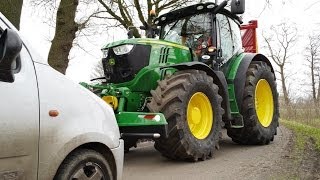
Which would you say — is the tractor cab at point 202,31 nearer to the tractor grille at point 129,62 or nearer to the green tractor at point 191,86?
the green tractor at point 191,86

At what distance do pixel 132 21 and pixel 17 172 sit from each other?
17498 millimetres

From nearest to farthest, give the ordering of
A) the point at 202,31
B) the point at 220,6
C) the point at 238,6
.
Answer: the point at 238,6 → the point at 220,6 → the point at 202,31

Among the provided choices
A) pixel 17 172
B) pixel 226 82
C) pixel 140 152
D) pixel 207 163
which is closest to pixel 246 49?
pixel 226 82

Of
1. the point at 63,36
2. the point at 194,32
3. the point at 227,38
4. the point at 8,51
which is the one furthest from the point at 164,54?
the point at 8,51

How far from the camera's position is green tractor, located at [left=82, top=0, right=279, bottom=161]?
23.6ft

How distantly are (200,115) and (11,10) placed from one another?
404 centimetres

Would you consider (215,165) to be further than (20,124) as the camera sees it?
Yes

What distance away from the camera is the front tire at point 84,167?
395 centimetres

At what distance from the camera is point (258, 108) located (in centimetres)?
1012

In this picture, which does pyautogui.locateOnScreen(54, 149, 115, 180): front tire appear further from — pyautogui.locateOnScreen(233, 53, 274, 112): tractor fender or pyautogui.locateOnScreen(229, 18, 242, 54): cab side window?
pyautogui.locateOnScreen(229, 18, 242, 54): cab side window

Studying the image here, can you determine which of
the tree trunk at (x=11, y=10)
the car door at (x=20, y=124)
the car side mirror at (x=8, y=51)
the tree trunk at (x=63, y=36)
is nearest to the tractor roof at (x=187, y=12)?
the tree trunk at (x=11, y=10)

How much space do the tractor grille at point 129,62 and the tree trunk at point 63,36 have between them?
4286 mm

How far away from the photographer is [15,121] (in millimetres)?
3549

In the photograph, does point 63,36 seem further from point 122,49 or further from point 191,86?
point 191,86
